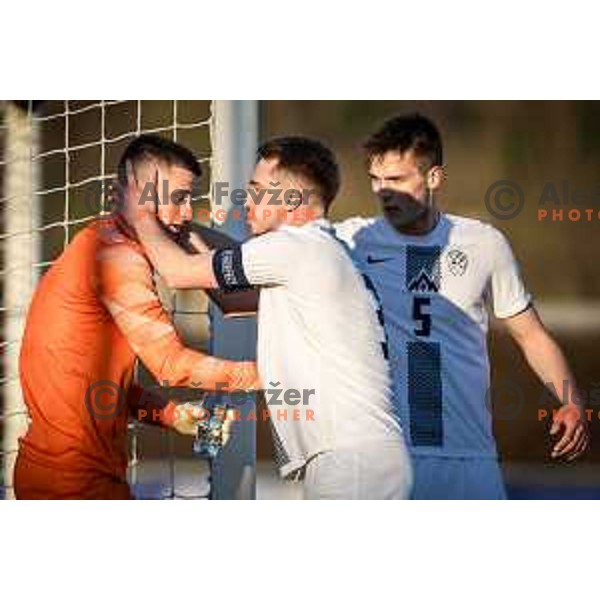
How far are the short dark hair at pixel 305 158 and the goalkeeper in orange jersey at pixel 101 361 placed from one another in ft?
Result: 0.74

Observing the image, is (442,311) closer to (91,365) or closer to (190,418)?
(190,418)

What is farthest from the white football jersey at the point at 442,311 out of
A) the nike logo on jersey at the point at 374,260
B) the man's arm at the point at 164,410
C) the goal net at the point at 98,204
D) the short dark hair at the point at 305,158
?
the man's arm at the point at 164,410

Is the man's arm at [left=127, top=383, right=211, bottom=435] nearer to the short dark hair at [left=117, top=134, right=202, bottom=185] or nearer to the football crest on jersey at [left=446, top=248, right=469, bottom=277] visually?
the short dark hair at [left=117, top=134, right=202, bottom=185]

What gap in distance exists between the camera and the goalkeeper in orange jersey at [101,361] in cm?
501

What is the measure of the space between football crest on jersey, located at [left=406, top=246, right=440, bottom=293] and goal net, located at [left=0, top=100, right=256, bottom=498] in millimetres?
470

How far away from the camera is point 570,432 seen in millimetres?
5066

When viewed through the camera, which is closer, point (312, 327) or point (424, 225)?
point (312, 327)

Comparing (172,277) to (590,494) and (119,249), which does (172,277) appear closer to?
(119,249)

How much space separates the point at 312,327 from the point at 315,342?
4 centimetres

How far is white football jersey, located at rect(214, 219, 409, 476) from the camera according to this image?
16.2 feet

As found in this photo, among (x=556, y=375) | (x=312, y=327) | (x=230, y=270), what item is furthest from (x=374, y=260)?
(x=556, y=375)

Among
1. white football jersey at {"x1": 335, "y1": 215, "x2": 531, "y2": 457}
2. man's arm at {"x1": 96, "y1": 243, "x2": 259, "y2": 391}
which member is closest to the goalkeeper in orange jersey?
man's arm at {"x1": 96, "y1": 243, "x2": 259, "y2": 391}

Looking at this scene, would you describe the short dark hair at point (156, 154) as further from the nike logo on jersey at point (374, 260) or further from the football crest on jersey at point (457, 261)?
the football crest on jersey at point (457, 261)

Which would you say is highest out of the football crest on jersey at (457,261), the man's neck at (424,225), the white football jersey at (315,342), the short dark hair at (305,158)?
the short dark hair at (305,158)
